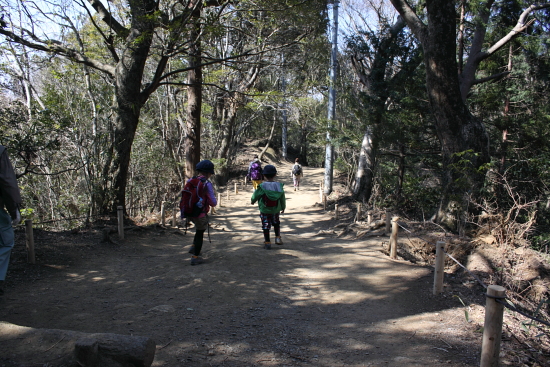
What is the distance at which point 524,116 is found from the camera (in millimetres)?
13039

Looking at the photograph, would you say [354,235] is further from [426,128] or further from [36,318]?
[36,318]

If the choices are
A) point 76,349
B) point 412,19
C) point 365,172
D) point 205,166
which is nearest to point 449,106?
point 412,19

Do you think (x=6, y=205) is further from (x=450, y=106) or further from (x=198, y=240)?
(x=450, y=106)

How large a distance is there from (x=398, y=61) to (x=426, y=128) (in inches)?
139

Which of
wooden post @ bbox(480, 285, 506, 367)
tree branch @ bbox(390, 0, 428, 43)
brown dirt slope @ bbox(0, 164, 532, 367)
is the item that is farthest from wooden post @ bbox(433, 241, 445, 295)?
tree branch @ bbox(390, 0, 428, 43)

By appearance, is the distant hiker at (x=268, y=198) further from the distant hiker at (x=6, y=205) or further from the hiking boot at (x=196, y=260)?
the distant hiker at (x=6, y=205)

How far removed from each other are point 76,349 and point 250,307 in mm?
2382

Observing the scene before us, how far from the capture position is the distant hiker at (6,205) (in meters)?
4.18

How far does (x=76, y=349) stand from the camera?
267 cm

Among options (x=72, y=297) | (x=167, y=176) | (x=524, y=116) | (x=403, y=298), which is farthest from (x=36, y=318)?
(x=524, y=116)

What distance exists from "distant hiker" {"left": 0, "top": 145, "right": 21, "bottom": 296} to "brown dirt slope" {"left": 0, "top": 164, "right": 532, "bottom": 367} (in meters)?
0.63

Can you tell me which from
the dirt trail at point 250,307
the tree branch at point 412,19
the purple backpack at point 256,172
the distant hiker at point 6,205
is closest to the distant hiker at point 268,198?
the dirt trail at point 250,307

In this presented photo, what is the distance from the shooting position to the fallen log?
2676 millimetres

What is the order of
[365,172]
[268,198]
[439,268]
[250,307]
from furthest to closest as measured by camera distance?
1. [365,172]
2. [268,198]
3. [439,268]
4. [250,307]
